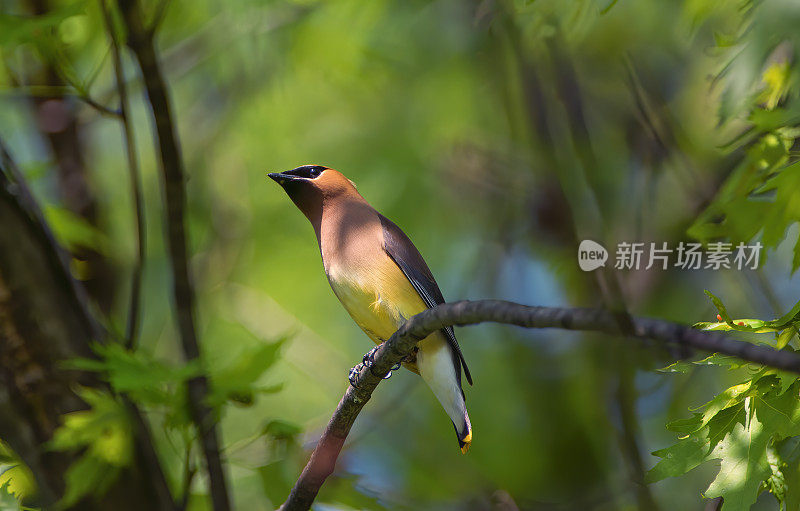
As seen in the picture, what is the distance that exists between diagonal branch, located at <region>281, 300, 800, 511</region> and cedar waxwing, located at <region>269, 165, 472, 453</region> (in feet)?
1.62

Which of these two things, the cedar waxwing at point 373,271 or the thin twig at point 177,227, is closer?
the cedar waxwing at point 373,271

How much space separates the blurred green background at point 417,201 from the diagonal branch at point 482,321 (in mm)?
1554

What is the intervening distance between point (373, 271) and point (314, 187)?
1.58ft

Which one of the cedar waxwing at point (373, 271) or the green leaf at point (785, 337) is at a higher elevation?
the cedar waxwing at point (373, 271)

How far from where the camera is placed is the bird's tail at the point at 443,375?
→ 348 centimetres

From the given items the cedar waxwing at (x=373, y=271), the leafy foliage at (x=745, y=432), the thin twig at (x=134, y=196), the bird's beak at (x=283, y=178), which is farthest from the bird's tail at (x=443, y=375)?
the thin twig at (x=134, y=196)

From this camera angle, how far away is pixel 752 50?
3086 mm

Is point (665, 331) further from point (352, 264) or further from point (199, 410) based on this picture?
point (199, 410)

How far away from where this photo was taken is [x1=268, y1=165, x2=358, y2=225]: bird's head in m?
3.41

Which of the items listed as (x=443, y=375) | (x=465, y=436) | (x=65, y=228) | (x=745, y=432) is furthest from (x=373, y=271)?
(x=65, y=228)

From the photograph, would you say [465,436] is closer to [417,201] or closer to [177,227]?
[177,227]

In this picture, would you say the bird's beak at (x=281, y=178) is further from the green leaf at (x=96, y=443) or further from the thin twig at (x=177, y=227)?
the green leaf at (x=96, y=443)

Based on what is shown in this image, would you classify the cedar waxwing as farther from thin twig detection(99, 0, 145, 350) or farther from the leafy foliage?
the leafy foliage

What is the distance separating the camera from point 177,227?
3602 millimetres
